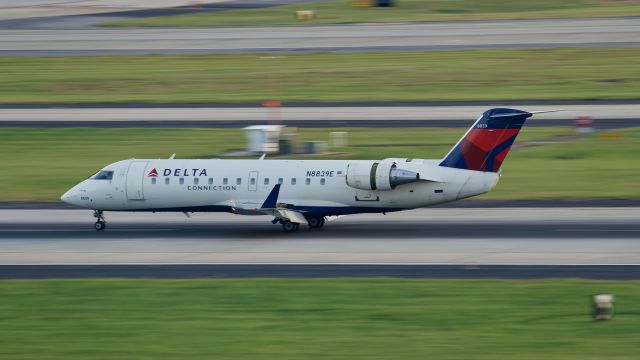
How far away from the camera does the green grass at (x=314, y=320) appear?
27.2 meters

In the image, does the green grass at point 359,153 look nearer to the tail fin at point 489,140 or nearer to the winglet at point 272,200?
the tail fin at point 489,140

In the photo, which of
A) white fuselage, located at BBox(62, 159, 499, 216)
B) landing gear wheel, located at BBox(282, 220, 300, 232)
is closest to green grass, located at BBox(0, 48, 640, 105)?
white fuselage, located at BBox(62, 159, 499, 216)

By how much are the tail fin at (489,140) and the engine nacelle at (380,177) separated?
228 centimetres

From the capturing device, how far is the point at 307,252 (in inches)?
1578

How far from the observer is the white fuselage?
4256 cm

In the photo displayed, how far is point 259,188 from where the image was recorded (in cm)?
4397

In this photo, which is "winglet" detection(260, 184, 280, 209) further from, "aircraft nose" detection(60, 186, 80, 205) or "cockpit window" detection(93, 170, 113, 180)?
"aircraft nose" detection(60, 186, 80, 205)

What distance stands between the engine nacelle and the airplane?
0.04 metres

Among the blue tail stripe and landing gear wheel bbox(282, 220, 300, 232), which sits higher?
the blue tail stripe

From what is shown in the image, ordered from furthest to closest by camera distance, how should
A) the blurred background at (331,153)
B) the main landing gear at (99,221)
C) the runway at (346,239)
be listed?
→ 1. the main landing gear at (99,221)
2. the runway at (346,239)
3. the blurred background at (331,153)

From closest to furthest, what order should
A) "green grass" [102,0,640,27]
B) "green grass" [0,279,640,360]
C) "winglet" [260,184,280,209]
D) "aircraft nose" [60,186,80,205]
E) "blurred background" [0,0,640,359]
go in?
"green grass" [0,279,640,360], "blurred background" [0,0,640,359], "winglet" [260,184,280,209], "aircraft nose" [60,186,80,205], "green grass" [102,0,640,27]

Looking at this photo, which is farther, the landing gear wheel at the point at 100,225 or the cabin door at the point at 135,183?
the landing gear wheel at the point at 100,225

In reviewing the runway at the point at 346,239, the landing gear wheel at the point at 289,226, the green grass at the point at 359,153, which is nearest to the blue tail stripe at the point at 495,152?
the runway at the point at 346,239

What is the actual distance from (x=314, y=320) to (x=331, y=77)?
5244 cm
